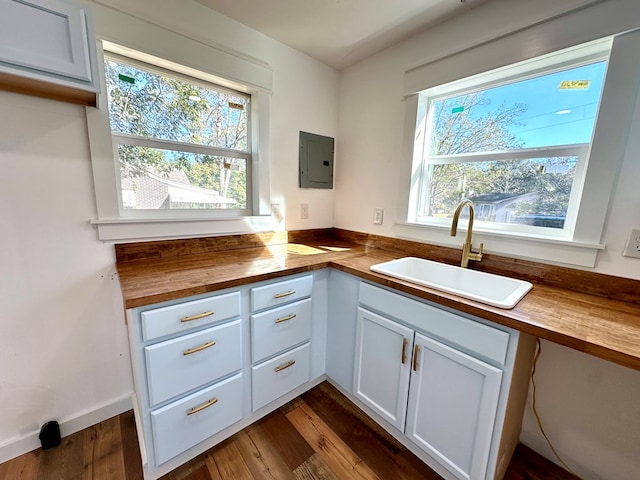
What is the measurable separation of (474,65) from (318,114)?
3.48 ft

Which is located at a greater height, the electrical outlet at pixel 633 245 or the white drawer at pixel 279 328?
the electrical outlet at pixel 633 245

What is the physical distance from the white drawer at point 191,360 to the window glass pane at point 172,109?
1097 mm

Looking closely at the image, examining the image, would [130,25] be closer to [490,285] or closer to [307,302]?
[307,302]

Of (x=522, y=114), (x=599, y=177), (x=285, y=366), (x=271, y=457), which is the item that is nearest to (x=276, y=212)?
(x=285, y=366)

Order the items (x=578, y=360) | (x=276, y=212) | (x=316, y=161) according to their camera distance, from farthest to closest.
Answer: (x=316, y=161), (x=276, y=212), (x=578, y=360)

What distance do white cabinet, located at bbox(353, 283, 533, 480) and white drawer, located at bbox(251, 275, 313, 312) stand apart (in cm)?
31

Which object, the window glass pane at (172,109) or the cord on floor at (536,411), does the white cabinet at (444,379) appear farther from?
the window glass pane at (172,109)

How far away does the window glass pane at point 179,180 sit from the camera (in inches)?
55.6

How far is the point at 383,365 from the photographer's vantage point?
4.49ft

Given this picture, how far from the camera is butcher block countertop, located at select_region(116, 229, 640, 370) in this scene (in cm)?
85

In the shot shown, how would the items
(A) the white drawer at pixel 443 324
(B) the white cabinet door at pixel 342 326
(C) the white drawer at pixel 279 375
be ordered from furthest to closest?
(B) the white cabinet door at pixel 342 326 < (C) the white drawer at pixel 279 375 < (A) the white drawer at pixel 443 324

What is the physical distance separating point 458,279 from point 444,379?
0.58 m

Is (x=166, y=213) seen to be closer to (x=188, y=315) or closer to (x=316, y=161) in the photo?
(x=188, y=315)

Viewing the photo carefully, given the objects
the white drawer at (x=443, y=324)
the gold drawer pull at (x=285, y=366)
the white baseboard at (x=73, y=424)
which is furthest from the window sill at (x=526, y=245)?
the white baseboard at (x=73, y=424)
